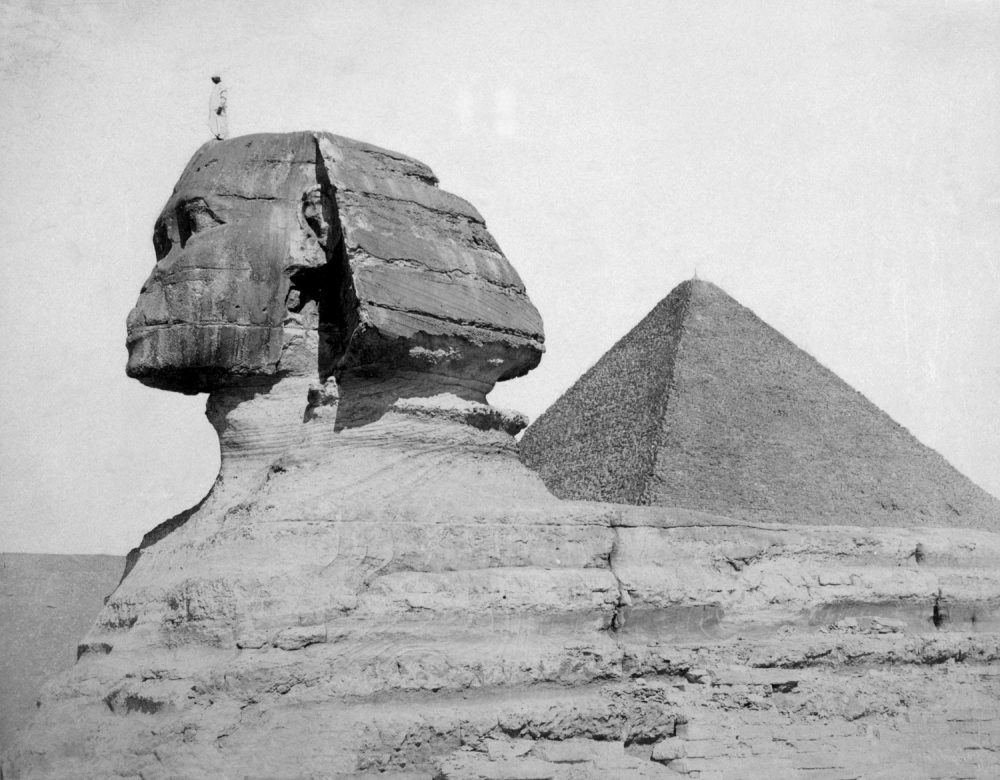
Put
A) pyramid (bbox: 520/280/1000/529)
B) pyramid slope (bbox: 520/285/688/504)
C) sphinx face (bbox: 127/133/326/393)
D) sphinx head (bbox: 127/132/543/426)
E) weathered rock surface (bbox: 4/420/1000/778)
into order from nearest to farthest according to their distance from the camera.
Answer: weathered rock surface (bbox: 4/420/1000/778)
sphinx head (bbox: 127/132/543/426)
sphinx face (bbox: 127/133/326/393)
pyramid (bbox: 520/280/1000/529)
pyramid slope (bbox: 520/285/688/504)

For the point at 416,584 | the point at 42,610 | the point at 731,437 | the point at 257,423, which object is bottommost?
the point at 42,610

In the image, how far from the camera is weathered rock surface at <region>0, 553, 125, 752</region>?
8852mm

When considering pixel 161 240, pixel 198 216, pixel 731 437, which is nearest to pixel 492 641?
pixel 198 216

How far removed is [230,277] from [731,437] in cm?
7194

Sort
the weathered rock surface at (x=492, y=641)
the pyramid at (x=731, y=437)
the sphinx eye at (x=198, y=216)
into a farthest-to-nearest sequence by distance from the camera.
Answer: the pyramid at (x=731, y=437) < the sphinx eye at (x=198, y=216) < the weathered rock surface at (x=492, y=641)

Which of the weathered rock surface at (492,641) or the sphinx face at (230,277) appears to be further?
the sphinx face at (230,277)

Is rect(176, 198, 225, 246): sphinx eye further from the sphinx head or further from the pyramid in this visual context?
the pyramid

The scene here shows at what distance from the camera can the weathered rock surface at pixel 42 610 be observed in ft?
29.0

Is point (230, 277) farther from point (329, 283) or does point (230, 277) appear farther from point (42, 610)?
point (42, 610)

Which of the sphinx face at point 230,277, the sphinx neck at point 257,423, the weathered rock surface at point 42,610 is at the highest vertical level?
the sphinx face at point 230,277

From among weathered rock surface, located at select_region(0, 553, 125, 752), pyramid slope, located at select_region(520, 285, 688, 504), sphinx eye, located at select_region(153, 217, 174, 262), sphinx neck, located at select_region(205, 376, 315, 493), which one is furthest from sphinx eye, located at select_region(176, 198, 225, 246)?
pyramid slope, located at select_region(520, 285, 688, 504)

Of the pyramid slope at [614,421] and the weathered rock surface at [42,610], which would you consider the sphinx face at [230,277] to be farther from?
the pyramid slope at [614,421]

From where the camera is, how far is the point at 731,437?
75.9m

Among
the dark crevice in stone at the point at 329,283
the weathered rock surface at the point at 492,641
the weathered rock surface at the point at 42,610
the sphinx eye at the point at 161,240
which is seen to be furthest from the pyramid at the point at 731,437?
the dark crevice in stone at the point at 329,283
